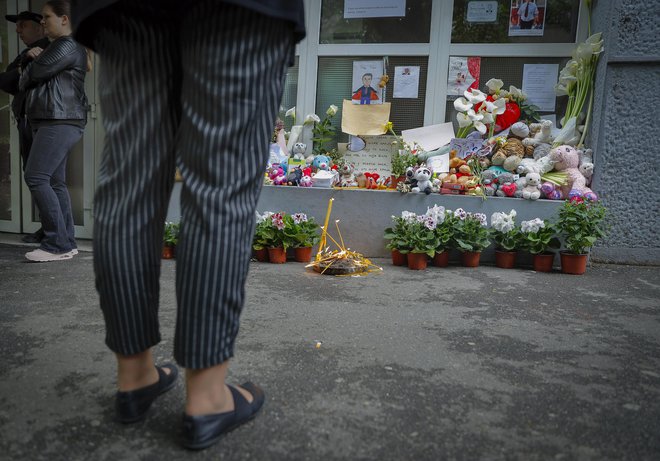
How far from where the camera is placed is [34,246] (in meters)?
4.36

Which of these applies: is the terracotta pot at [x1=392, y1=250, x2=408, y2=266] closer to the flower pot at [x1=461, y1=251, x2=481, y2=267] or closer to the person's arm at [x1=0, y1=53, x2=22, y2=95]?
the flower pot at [x1=461, y1=251, x2=481, y2=267]

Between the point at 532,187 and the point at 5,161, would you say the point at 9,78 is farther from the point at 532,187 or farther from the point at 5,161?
the point at 532,187

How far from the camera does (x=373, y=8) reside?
184 inches

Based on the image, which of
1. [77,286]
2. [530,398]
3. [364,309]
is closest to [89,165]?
[77,286]

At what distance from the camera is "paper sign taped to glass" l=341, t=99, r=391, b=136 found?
465 cm

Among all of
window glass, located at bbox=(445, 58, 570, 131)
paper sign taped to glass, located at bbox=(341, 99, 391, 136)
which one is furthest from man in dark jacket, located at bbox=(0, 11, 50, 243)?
window glass, located at bbox=(445, 58, 570, 131)

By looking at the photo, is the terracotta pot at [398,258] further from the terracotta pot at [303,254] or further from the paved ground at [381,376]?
the paved ground at [381,376]

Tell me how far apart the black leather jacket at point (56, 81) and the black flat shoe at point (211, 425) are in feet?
9.65

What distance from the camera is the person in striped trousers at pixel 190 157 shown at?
45.5 inches

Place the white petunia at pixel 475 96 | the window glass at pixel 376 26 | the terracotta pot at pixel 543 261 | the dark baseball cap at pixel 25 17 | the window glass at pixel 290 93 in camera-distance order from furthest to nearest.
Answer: the window glass at pixel 290 93 < the window glass at pixel 376 26 < the white petunia at pixel 475 96 < the dark baseball cap at pixel 25 17 < the terracotta pot at pixel 543 261

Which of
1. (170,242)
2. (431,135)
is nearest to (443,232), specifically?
(431,135)

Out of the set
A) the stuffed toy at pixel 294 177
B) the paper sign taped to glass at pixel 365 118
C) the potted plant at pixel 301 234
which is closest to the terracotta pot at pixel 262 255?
the potted plant at pixel 301 234

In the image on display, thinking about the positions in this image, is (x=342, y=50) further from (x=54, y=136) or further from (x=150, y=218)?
(x=150, y=218)

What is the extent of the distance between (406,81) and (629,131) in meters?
1.78
